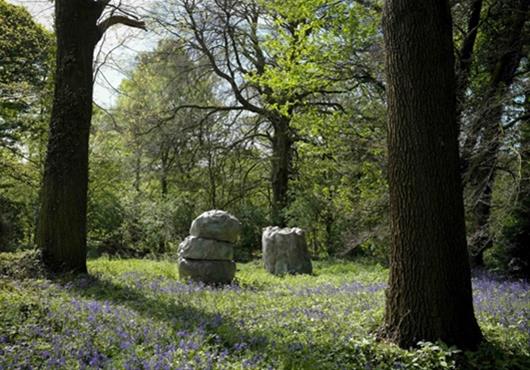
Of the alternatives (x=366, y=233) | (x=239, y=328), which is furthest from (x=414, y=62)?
(x=366, y=233)

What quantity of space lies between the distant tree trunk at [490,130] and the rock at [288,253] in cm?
440

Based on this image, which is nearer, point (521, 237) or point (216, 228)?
point (521, 237)

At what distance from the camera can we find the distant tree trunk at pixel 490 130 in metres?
8.52

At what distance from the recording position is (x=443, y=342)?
459 centimetres

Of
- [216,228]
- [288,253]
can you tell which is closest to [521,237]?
[288,253]

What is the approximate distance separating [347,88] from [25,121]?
1225cm

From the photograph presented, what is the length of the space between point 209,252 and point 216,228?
0.56m

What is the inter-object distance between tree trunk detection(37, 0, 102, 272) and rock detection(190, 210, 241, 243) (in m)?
2.47

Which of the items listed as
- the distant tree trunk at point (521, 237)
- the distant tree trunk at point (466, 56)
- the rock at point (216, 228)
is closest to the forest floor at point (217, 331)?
the distant tree trunk at point (521, 237)

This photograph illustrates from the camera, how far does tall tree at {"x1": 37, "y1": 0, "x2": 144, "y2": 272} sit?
9023 millimetres

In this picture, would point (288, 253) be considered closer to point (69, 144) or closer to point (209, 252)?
point (209, 252)

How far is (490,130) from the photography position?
8.83m

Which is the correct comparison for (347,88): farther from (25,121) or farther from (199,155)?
(25,121)

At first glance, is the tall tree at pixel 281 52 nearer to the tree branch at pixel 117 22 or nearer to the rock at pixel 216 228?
the tree branch at pixel 117 22
